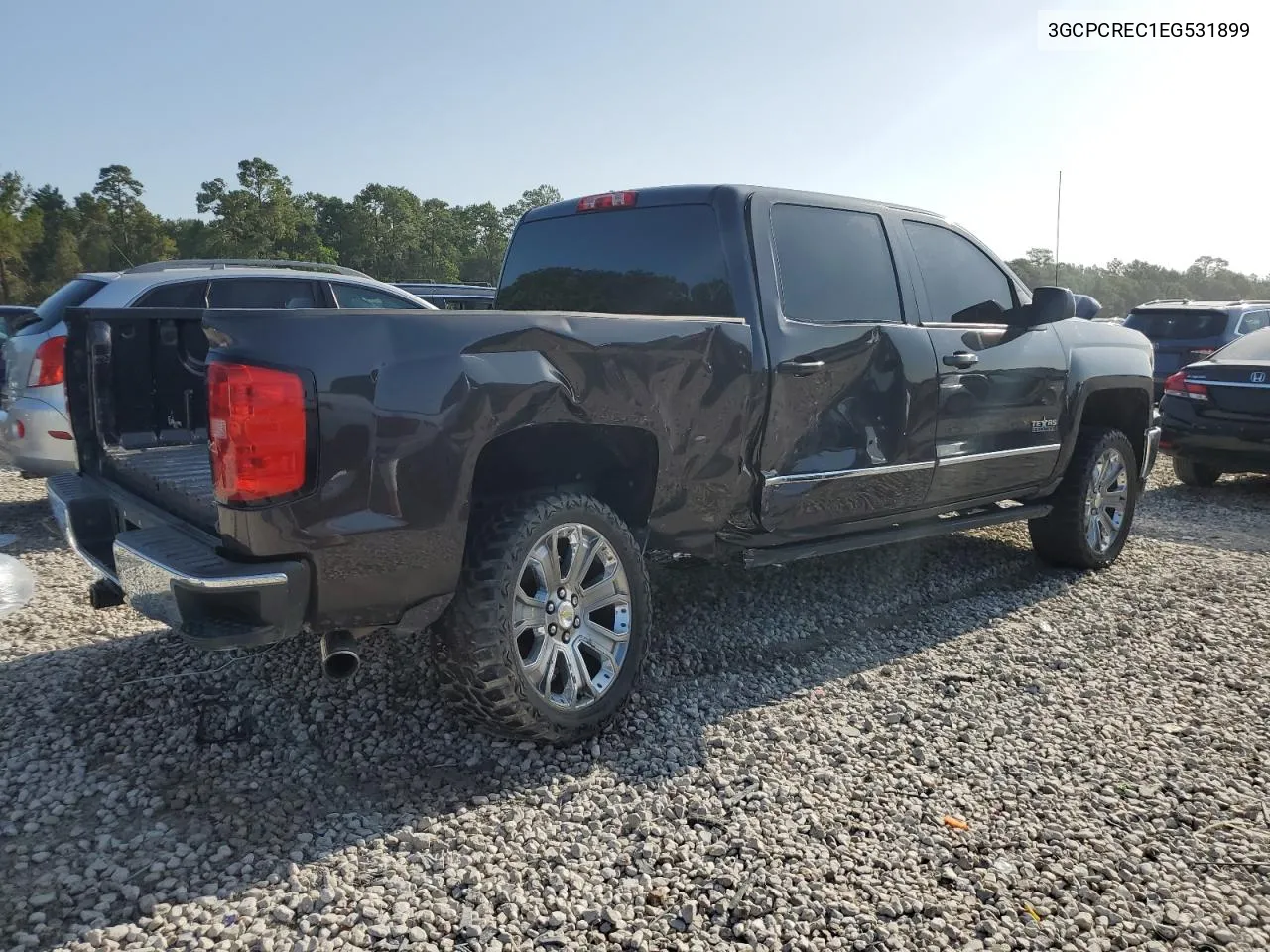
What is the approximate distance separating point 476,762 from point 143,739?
46.3 inches

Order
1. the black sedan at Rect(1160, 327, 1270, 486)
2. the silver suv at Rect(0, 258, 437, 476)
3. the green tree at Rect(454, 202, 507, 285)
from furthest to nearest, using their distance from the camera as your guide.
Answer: the green tree at Rect(454, 202, 507, 285)
the black sedan at Rect(1160, 327, 1270, 486)
the silver suv at Rect(0, 258, 437, 476)

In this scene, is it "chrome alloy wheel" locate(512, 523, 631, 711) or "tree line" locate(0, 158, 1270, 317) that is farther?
"tree line" locate(0, 158, 1270, 317)

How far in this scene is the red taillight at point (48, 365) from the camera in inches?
236

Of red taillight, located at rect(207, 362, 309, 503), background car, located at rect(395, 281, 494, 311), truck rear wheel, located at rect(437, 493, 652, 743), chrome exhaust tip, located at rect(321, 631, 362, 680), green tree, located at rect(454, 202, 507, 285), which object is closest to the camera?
red taillight, located at rect(207, 362, 309, 503)

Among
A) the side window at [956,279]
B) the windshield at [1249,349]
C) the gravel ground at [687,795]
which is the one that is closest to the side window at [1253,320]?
the windshield at [1249,349]

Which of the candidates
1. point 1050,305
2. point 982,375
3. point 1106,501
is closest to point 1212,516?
point 1106,501

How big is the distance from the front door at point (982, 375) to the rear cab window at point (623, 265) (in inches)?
49.7

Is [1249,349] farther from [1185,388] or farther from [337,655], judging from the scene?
[337,655]

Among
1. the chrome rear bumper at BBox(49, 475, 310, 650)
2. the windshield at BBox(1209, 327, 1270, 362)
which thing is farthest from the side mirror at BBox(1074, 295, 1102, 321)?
the chrome rear bumper at BBox(49, 475, 310, 650)

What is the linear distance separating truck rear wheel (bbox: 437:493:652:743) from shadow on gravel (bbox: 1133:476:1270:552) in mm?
5186

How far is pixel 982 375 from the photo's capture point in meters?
4.80

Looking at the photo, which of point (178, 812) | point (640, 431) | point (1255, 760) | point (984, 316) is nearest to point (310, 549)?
point (178, 812)

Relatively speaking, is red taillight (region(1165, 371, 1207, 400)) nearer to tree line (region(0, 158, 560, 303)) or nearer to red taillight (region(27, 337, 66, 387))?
red taillight (region(27, 337, 66, 387))

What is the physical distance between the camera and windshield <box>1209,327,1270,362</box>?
8.61m
